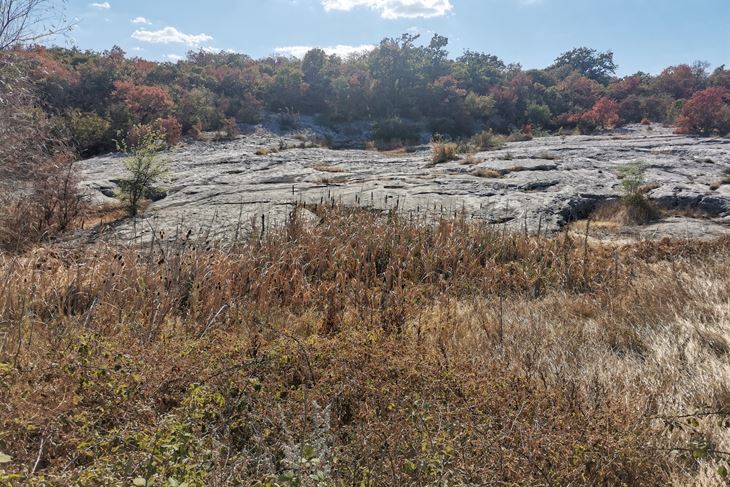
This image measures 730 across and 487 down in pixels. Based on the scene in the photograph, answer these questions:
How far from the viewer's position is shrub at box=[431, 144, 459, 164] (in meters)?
13.3

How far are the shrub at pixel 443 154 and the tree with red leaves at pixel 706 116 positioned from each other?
11.9 meters

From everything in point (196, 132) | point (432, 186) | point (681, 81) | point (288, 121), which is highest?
point (681, 81)

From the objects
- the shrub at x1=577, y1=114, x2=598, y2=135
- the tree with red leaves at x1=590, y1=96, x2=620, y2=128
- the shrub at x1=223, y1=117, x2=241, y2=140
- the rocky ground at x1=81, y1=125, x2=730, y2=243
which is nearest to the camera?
the rocky ground at x1=81, y1=125, x2=730, y2=243

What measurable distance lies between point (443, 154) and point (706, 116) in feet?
41.1

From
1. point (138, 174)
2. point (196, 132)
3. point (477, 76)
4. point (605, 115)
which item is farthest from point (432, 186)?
point (477, 76)

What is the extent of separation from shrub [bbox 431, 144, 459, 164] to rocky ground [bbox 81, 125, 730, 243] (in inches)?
24.2

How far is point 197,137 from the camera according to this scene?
17781 mm

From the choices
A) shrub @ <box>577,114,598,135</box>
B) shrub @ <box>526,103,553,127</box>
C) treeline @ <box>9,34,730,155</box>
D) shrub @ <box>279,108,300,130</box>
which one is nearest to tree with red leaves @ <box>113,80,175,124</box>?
treeline @ <box>9,34,730,155</box>

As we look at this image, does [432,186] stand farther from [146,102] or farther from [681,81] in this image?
[681,81]

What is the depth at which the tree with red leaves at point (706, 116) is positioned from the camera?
62.7ft

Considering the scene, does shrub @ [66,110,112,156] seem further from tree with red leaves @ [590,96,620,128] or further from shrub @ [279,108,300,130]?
tree with red leaves @ [590,96,620,128]

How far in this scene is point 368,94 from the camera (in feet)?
82.0

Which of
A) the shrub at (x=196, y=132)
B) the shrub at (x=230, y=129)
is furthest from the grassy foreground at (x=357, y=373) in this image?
the shrub at (x=230, y=129)

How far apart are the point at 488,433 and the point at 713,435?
109 centimetres
